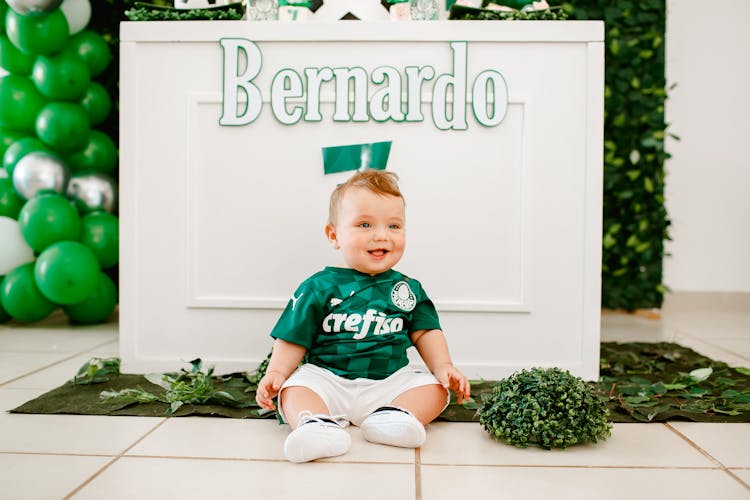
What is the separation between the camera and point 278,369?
1.29 meters

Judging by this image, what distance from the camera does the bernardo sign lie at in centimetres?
167

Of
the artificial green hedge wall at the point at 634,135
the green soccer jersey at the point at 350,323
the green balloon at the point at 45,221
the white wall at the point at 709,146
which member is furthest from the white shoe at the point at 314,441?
the white wall at the point at 709,146

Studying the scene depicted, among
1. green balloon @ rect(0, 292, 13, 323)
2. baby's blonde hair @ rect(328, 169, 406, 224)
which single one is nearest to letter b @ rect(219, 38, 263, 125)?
baby's blonde hair @ rect(328, 169, 406, 224)

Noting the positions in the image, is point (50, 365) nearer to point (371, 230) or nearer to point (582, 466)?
point (371, 230)

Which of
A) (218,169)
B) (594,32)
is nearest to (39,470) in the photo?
(218,169)

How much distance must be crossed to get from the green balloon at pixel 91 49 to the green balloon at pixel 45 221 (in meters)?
0.56

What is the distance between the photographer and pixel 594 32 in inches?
64.7

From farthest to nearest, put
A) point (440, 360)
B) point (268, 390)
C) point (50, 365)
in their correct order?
point (50, 365)
point (440, 360)
point (268, 390)

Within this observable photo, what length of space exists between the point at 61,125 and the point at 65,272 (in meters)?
0.55

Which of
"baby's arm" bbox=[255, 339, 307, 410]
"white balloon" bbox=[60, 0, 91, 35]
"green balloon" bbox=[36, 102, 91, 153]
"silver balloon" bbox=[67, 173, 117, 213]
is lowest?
"baby's arm" bbox=[255, 339, 307, 410]

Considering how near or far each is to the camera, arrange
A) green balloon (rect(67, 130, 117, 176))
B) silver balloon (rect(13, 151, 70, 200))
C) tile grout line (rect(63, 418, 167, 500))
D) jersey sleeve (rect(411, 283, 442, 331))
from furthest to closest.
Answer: green balloon (rect(67, 130, 117, 176)) < silver balloon (rect(13, 151, 70, 200)) < jersey sleeve (rect(411, 283, 442, 331)) < tile grout line (rect(63, 418, 167, 500))

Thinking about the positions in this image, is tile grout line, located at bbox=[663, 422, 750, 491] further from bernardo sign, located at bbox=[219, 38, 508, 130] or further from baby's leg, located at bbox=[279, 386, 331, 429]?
bernardo sign, located at bbox=[219, 38, 508, 130]

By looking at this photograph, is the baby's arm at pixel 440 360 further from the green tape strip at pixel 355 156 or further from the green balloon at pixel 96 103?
the green balloon at pixel 96 103

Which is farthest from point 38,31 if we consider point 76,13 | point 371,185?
point 371,185
